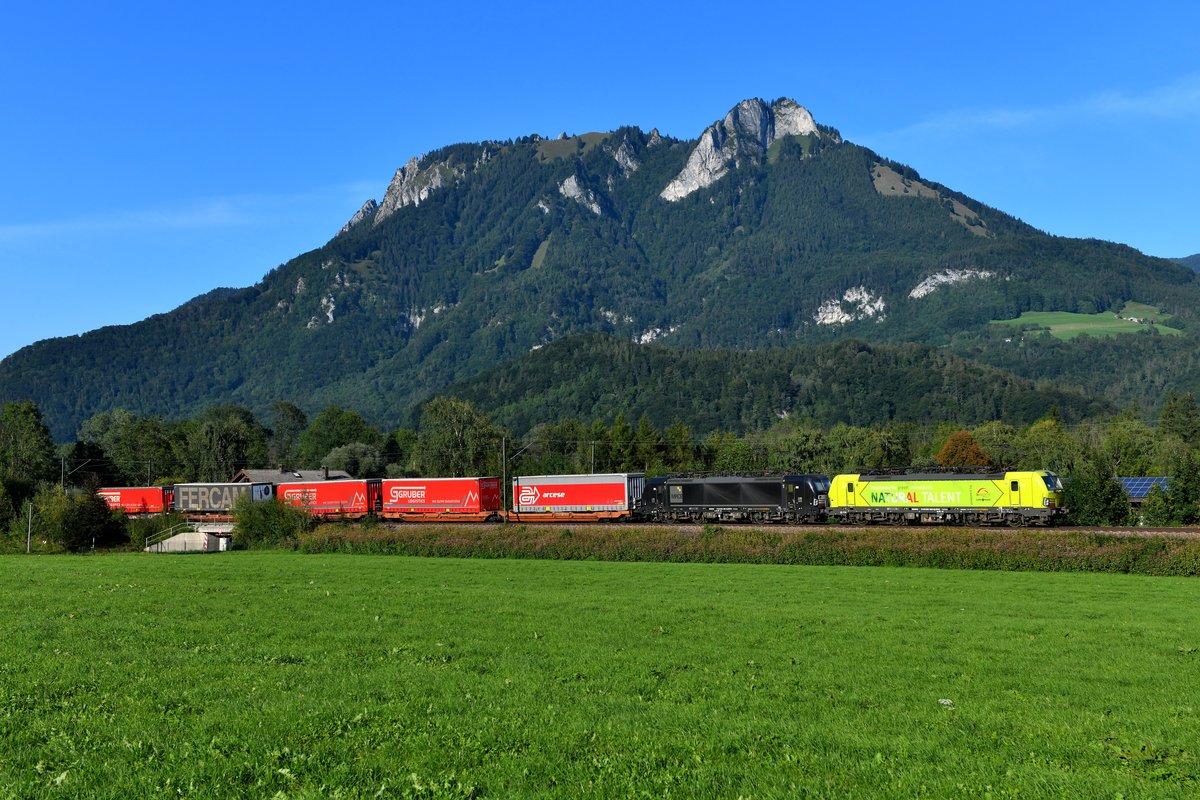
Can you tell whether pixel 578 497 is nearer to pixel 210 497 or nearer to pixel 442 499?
pixel 442 499

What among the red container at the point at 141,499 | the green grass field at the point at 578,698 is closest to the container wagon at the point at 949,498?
the green grass field at the point at 578,698

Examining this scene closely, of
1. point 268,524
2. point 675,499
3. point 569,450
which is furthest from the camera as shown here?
point 569,450

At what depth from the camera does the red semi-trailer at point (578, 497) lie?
7388 centimetres

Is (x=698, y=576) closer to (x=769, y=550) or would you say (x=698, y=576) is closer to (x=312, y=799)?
(x=769, y=550)

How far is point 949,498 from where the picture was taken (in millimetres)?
62562

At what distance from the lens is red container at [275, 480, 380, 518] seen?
83.1 metres

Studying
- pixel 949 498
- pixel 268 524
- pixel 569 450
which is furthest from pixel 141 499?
pixel 949 498

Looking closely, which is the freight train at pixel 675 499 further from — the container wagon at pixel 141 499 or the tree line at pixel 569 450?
the tree line at pixel 569 450

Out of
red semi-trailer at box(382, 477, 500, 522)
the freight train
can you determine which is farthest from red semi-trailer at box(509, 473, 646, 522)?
red semi-trailer at box(382, 477, 500, 522)

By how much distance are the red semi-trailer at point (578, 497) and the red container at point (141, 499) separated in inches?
1584

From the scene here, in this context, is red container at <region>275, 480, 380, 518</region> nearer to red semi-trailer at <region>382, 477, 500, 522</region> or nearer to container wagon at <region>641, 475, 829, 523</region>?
red semi-trailer at <region>382, 477, 500, 522</region>

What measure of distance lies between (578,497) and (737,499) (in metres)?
14.2

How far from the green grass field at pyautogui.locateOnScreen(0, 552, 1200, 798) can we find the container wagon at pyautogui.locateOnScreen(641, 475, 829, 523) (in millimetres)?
39971

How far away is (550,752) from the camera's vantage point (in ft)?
35.0
